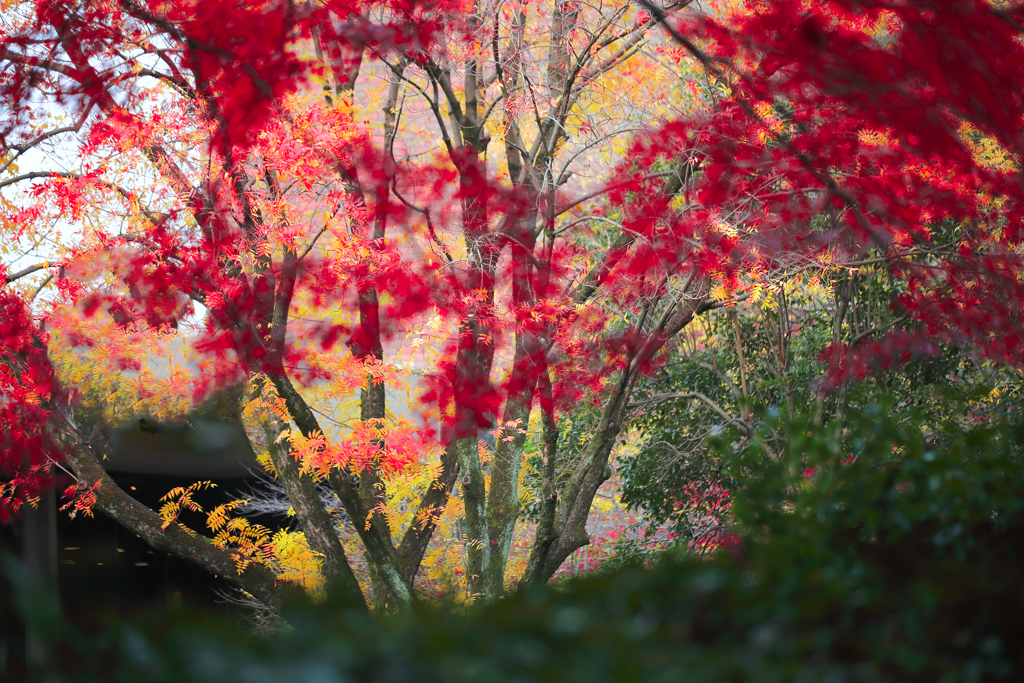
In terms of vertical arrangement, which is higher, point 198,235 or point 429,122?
point 429,122

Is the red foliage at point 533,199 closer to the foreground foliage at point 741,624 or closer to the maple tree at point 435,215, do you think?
the maple tree at point 435,215

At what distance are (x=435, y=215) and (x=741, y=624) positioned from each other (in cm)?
351

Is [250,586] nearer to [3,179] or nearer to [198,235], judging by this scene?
[198,235]

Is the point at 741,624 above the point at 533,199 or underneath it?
underneath

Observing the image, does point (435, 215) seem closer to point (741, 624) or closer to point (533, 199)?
point (533, 199)

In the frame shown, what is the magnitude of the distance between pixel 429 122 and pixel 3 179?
2887mm

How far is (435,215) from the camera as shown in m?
4.25

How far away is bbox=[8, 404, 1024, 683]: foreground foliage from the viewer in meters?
0.92

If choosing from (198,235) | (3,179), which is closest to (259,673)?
(198,235)

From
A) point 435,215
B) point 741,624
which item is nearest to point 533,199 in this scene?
point 435,215

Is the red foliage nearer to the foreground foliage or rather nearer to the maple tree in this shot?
the maple tree

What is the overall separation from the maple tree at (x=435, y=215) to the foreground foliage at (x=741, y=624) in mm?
2643

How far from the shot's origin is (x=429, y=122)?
17.8 feet

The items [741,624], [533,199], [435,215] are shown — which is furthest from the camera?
[533,199]
